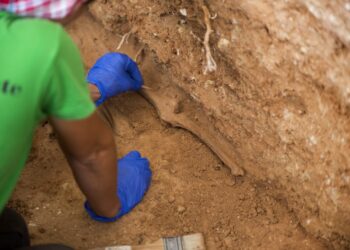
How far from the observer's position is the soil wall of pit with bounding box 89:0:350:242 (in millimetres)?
1540

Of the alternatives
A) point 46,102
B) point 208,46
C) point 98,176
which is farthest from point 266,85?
point 46,102

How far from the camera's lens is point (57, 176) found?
202cm

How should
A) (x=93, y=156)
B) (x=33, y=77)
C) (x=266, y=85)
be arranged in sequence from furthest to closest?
(x=266, y=85)
(x=93, y=156)
(x=33, y=77)

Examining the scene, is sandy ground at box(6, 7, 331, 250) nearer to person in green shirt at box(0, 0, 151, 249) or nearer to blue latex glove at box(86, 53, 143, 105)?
blue latex glove at box(86, 53, 143, 105)

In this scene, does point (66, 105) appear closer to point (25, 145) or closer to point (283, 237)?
point (25, 145)

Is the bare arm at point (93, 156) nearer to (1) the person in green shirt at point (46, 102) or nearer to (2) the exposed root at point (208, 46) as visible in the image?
(1) the person in green shirt at point (46, 102)

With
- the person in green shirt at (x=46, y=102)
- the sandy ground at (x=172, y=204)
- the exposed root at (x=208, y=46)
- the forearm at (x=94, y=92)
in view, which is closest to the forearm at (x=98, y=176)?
the person in green shirt at (x=46, y=102)

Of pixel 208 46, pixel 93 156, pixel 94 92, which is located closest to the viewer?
pixel 93 156

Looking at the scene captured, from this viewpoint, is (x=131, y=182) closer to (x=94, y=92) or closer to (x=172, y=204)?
(x=172, y=204)

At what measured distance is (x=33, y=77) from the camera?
3.39ft

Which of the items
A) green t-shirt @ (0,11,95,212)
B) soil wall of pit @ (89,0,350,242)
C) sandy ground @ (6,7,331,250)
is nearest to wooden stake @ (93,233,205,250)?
sandy ground @ (6,7,331,250)

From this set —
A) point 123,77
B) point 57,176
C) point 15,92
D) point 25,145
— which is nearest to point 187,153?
point 123,77

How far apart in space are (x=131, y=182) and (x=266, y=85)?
0.69 m

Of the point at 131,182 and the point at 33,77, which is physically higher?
the point at 33,77
